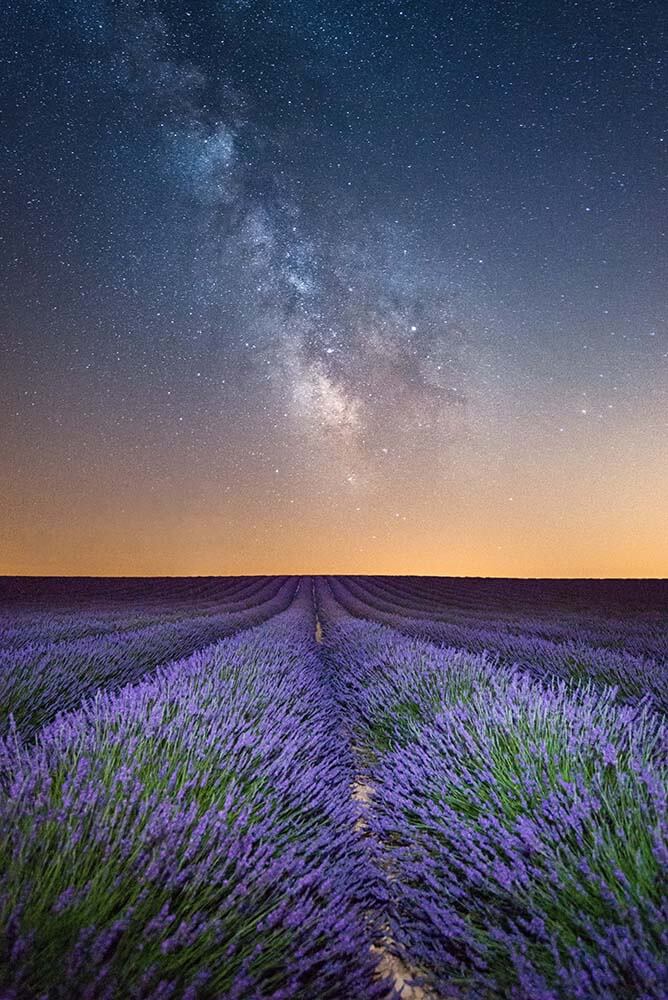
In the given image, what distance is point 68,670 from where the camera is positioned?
3844 millimetres

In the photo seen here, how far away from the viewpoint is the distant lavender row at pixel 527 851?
108 centimetres

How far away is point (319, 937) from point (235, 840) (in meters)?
0.33

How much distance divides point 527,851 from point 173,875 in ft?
3.58

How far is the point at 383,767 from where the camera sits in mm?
2520

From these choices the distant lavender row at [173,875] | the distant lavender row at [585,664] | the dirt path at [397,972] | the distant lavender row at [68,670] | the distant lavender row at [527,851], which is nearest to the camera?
the distant lavender row at [173,875]

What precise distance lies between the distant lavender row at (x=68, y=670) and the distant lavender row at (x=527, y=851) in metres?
2.20

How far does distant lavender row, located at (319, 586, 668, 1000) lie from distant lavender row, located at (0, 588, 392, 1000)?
24cm

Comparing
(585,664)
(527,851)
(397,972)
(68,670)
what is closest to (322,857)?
(397,972)

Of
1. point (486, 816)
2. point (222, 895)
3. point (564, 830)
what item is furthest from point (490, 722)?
point (222, 895)

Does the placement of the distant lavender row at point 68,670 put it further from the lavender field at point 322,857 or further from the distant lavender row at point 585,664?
the distant lavender row at point 585,664

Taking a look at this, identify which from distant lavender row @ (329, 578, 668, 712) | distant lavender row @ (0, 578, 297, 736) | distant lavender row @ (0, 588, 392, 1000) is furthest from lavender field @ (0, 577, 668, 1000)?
distant lavender row @ (329, 578, 668, 712)

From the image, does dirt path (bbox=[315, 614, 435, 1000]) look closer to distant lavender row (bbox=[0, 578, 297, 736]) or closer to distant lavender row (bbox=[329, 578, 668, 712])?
distant lavender row (bbox=[329, 578, 668, 712])

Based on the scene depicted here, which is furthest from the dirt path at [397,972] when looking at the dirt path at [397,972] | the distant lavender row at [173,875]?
the distant lavender row at [173,875]

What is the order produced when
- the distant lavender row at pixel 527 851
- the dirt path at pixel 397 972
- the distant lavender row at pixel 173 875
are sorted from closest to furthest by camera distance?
the distant lavender row at pixel 173 875 < the distant lavender row at pixel 527 851 < the dirt path at pixel 397 972
